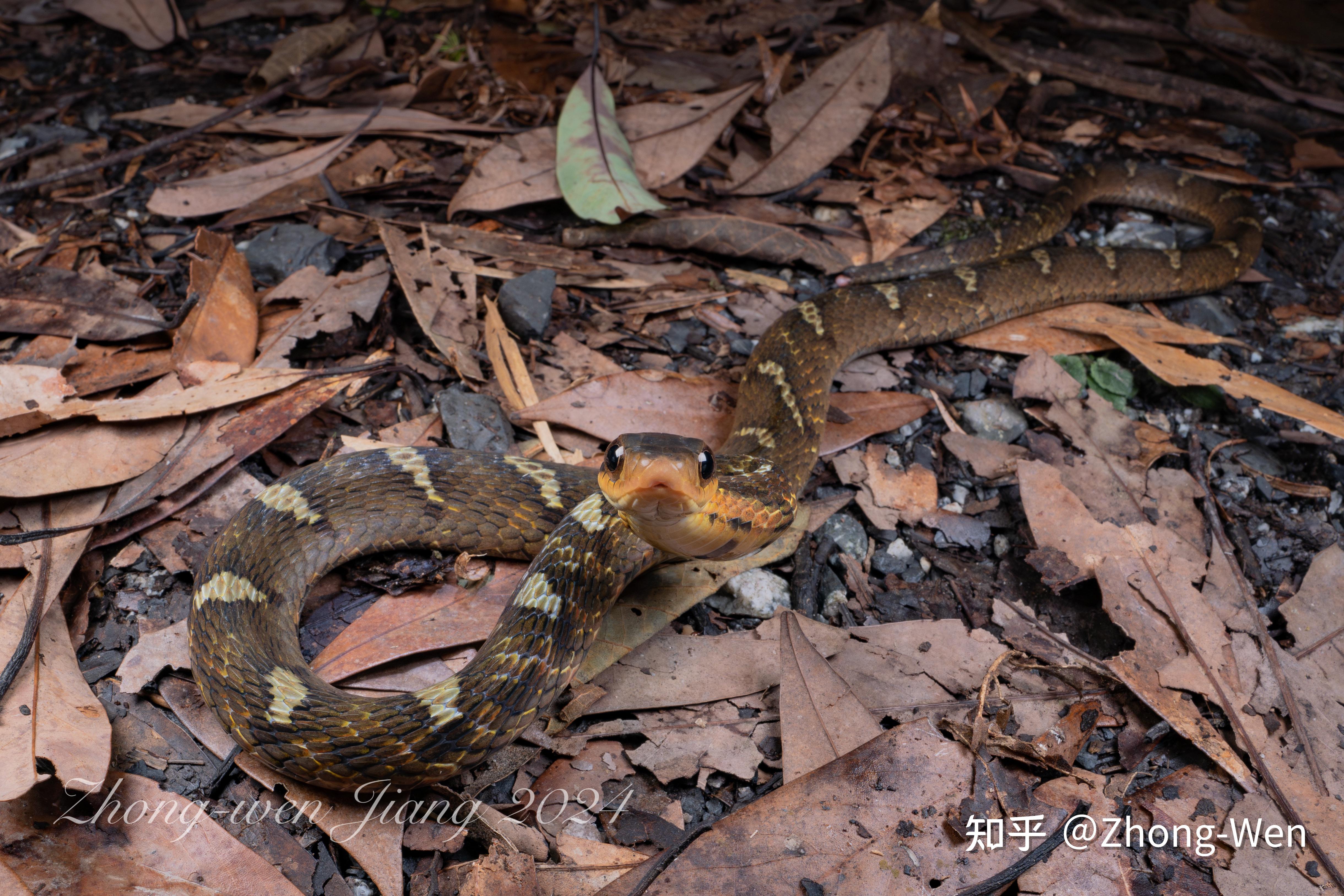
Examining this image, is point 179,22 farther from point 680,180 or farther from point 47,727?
point 47,727

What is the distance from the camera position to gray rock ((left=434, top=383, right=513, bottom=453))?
4.53 meters

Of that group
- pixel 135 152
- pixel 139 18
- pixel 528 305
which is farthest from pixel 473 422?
pixel 139 18

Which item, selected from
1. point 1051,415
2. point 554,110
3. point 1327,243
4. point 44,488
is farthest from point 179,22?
point 1327,243

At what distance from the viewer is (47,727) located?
319 centimetres

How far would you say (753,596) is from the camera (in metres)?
4.09

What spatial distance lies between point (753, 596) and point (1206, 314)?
4098 millimetres

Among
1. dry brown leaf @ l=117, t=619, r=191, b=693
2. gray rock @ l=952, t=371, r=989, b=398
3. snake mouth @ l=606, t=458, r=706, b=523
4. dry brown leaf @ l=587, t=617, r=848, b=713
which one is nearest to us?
snake mouth @ l=606, t=458, r=706, b=523

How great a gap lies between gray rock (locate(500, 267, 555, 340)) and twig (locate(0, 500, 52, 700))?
2458 mm

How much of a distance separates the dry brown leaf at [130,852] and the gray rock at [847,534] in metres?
2.72

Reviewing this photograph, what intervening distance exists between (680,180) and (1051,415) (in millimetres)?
2926

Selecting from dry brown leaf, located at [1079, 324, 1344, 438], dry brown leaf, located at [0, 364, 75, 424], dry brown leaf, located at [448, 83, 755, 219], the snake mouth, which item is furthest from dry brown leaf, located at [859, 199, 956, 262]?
dry brown leaf, located at [0, 364, 75, 424]

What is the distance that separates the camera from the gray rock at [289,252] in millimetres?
5199

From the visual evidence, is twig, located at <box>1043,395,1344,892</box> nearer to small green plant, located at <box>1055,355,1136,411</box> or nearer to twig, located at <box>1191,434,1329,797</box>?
twig, located at <box>1191,434,1329,797</box>

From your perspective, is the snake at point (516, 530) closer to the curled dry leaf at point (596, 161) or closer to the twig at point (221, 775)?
the twig at point (221, 775)
